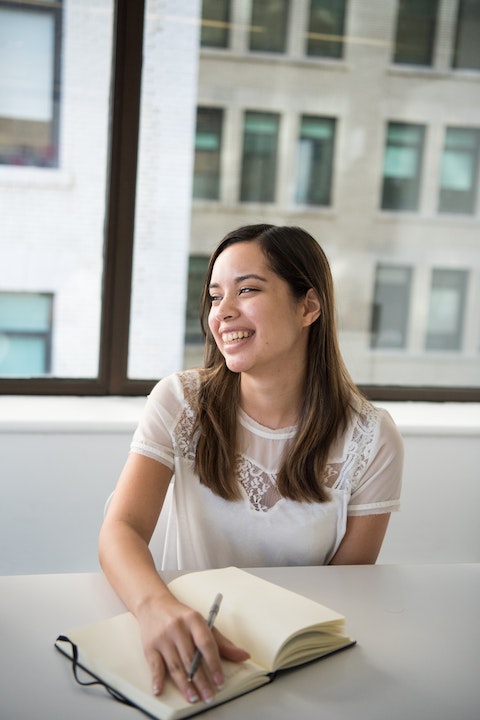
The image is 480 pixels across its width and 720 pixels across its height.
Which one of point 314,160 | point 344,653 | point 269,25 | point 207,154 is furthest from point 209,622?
point 269,25

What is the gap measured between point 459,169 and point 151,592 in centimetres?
255

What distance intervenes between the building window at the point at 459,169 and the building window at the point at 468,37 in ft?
0.83

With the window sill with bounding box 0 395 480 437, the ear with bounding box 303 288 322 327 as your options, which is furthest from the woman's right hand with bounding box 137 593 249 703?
the window sill with bounding box 0 395 480 437

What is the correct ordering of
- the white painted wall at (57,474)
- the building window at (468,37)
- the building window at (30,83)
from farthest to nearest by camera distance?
the building window at (468,37) < the building window at (30,83) < the white painted wall at (57,474)

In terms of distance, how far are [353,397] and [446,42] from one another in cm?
199

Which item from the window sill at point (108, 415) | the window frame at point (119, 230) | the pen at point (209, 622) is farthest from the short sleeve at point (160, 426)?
the window frame at point (119, 230)

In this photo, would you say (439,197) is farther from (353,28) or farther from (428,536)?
(428,536)

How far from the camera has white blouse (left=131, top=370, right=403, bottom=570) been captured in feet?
5.13

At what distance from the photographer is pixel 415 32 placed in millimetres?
3096

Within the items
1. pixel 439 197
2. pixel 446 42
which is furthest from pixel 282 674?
pixel 446 42

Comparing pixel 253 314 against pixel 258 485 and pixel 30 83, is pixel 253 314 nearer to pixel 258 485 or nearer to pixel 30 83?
pixel 258 485

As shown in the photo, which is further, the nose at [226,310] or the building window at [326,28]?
the building window at [326,28]

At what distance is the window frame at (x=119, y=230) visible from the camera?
2.81 metres

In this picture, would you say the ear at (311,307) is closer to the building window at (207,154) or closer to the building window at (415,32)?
the building window at (207,154)
